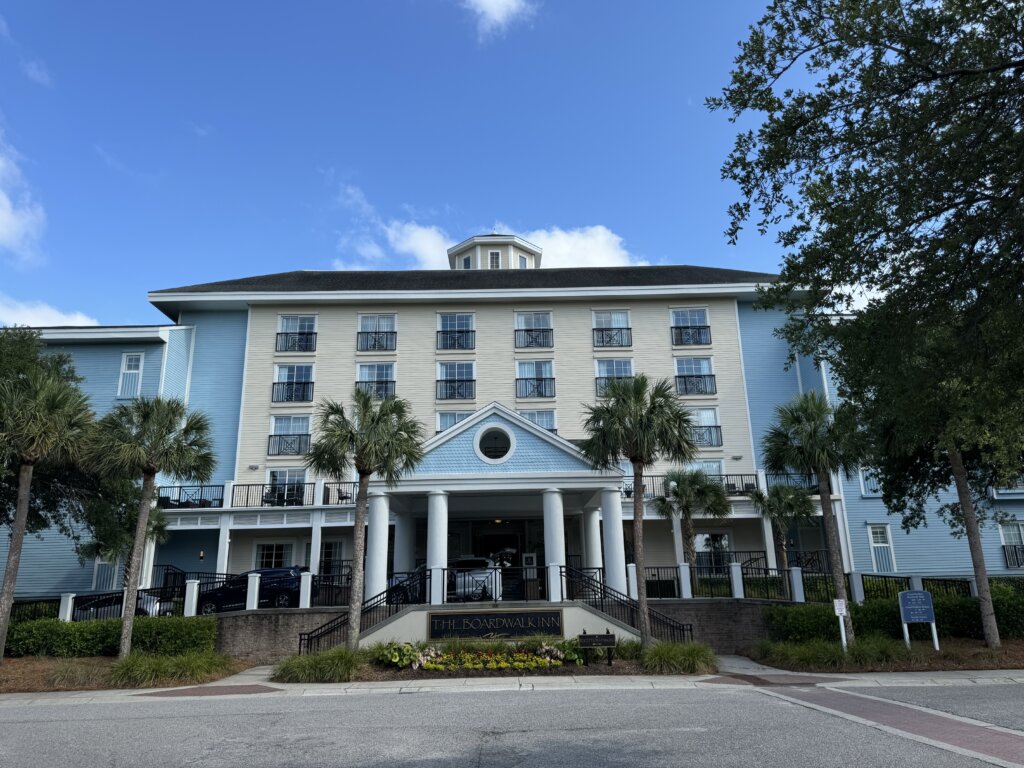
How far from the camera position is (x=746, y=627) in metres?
20.6

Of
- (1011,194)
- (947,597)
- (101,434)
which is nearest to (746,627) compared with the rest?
(947,597)

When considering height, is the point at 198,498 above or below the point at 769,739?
above

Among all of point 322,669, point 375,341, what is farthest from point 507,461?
point 375,341

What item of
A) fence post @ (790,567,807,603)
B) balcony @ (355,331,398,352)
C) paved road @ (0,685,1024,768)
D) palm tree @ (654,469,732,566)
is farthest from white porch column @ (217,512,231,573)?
fence post @ (790,567,807,603)

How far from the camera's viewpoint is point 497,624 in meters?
18.8

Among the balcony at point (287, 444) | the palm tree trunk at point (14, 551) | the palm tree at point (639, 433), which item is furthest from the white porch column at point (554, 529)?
the balcony at point (287, 444)

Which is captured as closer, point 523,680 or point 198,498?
point 523,680

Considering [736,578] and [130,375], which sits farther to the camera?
[130,375]

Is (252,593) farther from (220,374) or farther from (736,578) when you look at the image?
(220,374)

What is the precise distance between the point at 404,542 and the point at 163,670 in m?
9.52

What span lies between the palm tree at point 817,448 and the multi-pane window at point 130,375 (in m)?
26.1

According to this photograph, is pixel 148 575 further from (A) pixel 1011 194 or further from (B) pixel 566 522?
(A) pixel 1011 194

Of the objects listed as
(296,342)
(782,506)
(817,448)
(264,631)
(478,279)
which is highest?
(478,279)

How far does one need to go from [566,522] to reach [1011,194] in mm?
23912
